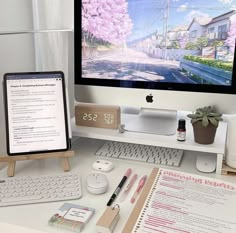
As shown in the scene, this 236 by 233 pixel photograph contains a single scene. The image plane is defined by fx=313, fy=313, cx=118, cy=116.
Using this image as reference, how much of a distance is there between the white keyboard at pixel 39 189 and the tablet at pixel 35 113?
0.36ft

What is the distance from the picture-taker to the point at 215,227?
28.4 inches

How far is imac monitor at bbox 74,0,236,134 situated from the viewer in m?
1.06

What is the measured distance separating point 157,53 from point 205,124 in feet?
1.03

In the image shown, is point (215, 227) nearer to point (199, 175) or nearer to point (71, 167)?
point (199, 175)

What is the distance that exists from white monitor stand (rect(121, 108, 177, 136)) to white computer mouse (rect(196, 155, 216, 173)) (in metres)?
0.14

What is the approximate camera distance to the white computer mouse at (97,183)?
0.88 meters

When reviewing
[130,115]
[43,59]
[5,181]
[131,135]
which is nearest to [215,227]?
[131,135]

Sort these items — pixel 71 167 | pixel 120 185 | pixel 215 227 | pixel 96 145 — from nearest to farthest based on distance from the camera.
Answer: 1. pixel 215 227
2. pixel 120 185
3. pixel 71 167
4. pixel 96 145

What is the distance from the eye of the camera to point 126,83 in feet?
3.84

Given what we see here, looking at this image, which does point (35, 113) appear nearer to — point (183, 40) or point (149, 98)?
point (149, 98)

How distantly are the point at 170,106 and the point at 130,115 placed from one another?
25 centimetres

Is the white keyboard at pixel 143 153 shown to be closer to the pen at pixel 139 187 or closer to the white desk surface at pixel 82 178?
the white desk surface at pixel 82 178

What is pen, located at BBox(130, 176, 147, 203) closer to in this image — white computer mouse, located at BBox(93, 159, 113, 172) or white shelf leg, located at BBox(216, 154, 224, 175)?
white computer mouse, located at BBox(93, 159, 113, 172)

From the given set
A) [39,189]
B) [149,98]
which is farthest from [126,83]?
[39,189]
